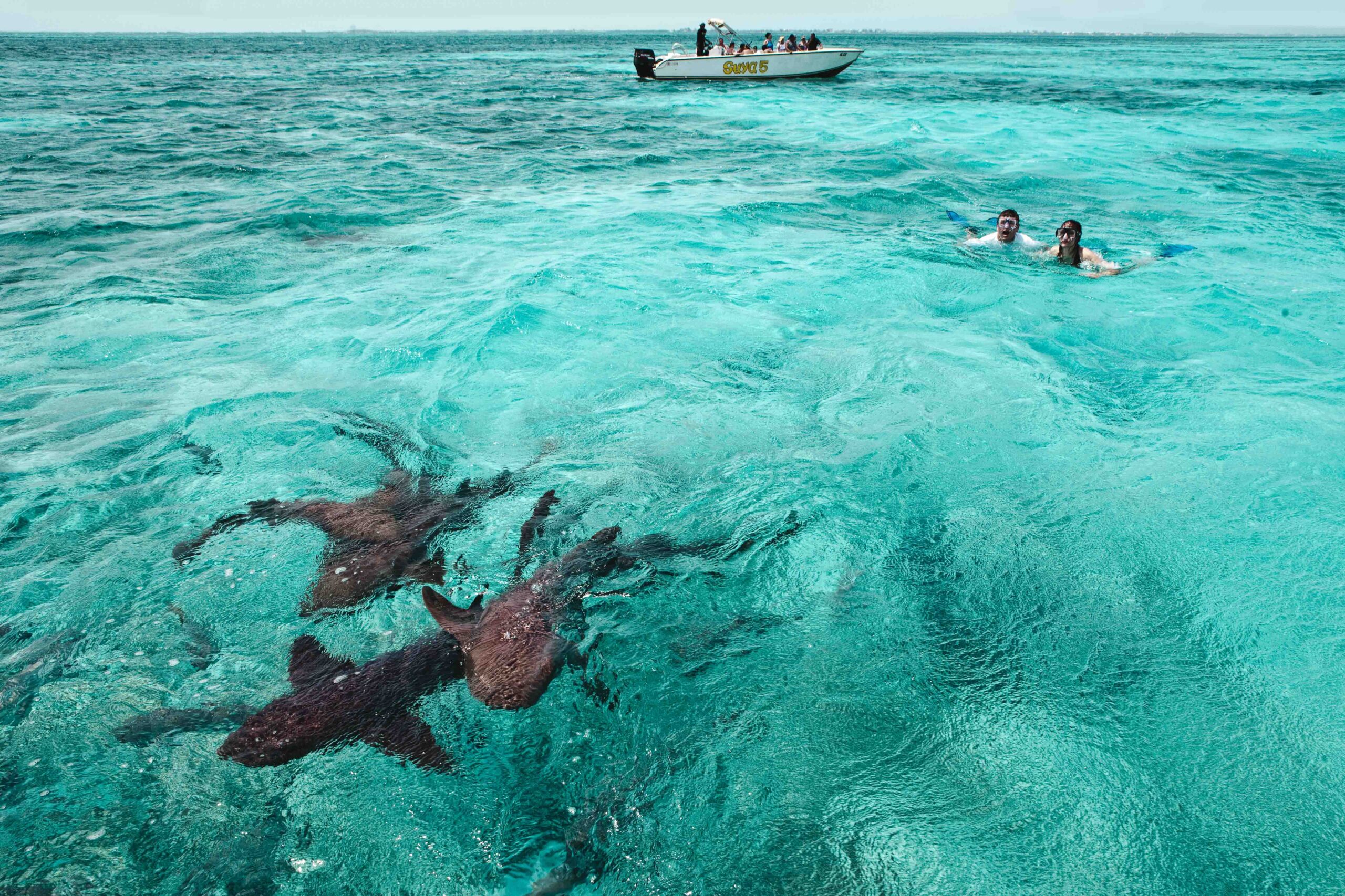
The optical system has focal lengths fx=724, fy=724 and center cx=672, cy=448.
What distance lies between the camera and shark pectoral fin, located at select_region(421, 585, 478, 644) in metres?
3.47

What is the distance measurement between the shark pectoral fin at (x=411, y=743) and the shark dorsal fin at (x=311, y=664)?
1.34 ft

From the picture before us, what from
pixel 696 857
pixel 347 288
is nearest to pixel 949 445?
pixel 696 857

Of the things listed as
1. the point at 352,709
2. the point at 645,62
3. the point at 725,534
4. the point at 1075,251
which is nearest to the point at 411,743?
the point at 352,709

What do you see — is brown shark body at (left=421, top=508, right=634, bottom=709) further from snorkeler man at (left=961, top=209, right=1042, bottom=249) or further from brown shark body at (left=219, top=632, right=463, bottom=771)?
snorkeler man at (left=961, top=209, right=1042, bottom=249)

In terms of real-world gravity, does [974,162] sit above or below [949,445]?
above

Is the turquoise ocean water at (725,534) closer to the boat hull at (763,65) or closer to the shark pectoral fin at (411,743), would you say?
the shark pectoral fin at (411,743)

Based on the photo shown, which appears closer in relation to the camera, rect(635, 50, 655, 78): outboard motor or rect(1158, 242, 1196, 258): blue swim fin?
rect(1158, 242, 1196, 258): blue swim fin

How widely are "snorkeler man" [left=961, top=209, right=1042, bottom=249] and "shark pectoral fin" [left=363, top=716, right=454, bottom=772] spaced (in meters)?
9.42

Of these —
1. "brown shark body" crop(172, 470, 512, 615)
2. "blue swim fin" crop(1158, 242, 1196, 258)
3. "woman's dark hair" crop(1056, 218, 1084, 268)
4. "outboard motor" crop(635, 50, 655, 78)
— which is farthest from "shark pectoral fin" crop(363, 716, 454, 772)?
"outboard motor" crop(635, 50, 655, 78)

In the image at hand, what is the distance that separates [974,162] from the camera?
16.5 metres

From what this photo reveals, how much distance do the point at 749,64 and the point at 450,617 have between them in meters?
32.4

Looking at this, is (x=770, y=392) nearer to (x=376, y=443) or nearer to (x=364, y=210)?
(x=376, y=443)

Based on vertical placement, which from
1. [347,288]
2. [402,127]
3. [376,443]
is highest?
[402,127]

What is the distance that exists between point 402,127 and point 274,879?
2270 cm
